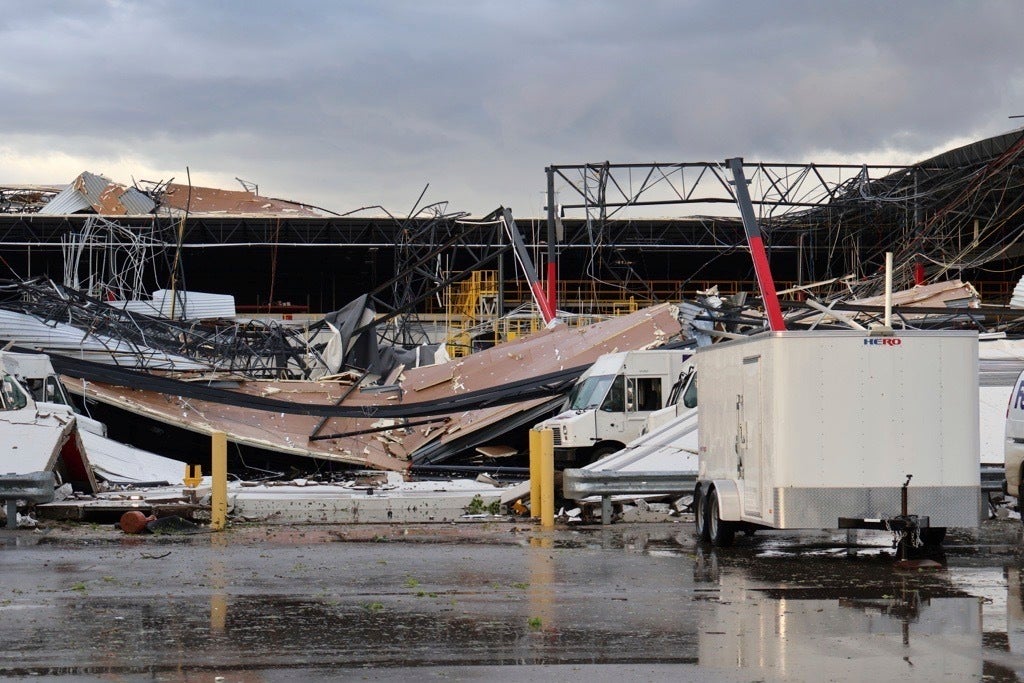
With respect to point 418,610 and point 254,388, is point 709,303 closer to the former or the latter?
point 254,388

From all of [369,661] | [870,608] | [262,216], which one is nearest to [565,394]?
[870,608]

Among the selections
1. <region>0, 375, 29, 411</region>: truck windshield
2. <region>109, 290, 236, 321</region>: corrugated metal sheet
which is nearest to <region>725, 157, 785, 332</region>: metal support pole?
<region>0, 375, 29, 411</region>: truck windshield

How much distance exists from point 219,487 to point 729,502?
729 centimetres

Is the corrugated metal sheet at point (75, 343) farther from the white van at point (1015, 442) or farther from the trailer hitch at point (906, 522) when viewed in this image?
the trailer hitch at point (906, 522)

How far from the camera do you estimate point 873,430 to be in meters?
13.9

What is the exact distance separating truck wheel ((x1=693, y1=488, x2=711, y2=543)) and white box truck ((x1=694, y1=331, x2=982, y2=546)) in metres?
2.34

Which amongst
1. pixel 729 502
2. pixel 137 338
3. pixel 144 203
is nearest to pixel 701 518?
pixel 729 502

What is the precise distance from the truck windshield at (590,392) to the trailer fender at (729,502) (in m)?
11.6

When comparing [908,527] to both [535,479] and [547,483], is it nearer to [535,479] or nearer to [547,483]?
[547,483]

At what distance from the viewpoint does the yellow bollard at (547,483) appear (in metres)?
19.1

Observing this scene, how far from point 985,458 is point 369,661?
48.7 feet

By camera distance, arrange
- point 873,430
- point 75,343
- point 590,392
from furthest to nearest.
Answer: point 75,343, point 590,392, point 873,430

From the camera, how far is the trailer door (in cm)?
1445

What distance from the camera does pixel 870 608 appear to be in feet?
35.5
